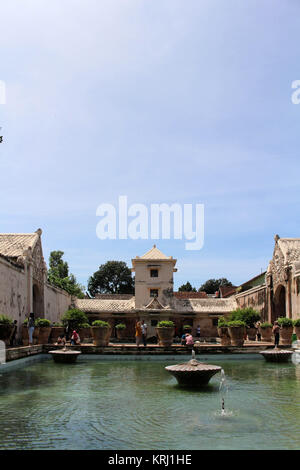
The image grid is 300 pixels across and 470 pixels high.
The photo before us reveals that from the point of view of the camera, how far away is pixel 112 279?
2539 inches

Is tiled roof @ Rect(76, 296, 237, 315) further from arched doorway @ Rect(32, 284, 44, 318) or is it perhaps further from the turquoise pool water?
the turquoise pool water

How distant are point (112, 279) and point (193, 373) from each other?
2156 inches

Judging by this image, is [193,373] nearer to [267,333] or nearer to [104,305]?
[267,333]

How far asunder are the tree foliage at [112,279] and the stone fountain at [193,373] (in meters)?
53.8

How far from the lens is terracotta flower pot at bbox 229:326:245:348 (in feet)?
63.2

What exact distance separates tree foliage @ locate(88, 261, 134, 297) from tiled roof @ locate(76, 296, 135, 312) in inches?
990

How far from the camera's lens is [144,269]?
3878cm

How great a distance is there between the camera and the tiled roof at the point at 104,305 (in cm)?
3732

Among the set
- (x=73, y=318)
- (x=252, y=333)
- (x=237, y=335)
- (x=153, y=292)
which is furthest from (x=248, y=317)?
(x=153, y=292)

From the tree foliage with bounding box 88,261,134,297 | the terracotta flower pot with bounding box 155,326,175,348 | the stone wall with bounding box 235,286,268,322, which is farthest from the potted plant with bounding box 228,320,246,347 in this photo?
the tree foliage with bounding box 88,261,134,297
